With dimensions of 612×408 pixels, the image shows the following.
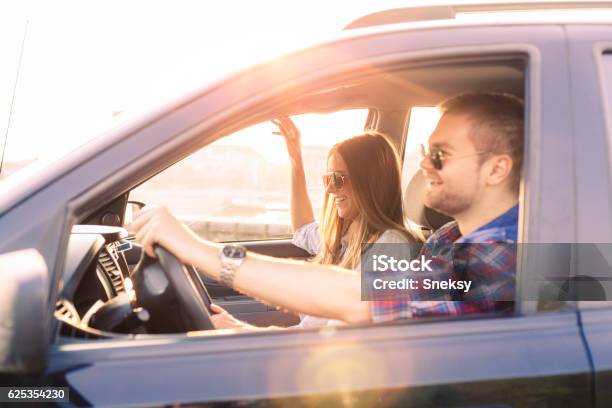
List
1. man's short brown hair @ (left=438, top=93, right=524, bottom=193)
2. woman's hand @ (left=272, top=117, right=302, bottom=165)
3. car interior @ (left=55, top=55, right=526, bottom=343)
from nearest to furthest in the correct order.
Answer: car interior @ (left=55, top=55, right=526, bottom=343)
man's short brown hair @ (left=438, top=93, right=524, bottom=193)
woman's hand @ (left=272, top=117, right=302, bottom=165)

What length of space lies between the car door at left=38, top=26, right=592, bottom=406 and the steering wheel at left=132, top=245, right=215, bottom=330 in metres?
0.28

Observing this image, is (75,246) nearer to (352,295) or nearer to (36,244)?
(36,244)

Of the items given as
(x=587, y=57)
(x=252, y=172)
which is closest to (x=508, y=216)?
(x=587, y=57)

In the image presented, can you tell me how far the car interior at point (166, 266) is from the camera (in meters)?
1.53

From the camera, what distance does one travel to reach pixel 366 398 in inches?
50.4

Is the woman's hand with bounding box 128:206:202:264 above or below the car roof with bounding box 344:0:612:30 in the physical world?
below

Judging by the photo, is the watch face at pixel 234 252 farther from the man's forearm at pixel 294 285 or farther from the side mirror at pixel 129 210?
the side mirror at pixel 129 210

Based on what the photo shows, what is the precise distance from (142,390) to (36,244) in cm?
37

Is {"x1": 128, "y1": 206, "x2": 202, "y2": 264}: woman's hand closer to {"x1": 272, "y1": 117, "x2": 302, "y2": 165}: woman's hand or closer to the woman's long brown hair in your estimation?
the woman's long brown hair

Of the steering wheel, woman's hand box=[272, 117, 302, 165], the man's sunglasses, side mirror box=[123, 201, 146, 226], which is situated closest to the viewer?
the steering wheel

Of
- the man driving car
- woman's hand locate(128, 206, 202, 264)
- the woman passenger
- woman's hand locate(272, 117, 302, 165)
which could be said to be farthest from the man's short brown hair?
woman's hand locate(272, 117, 302, 165)

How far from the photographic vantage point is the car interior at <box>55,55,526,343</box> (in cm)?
153

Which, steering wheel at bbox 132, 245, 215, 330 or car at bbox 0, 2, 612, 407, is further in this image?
steering wheel at bbox 132, 245, 215, 330

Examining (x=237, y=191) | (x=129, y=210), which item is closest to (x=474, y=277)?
(x=129, y=210)
